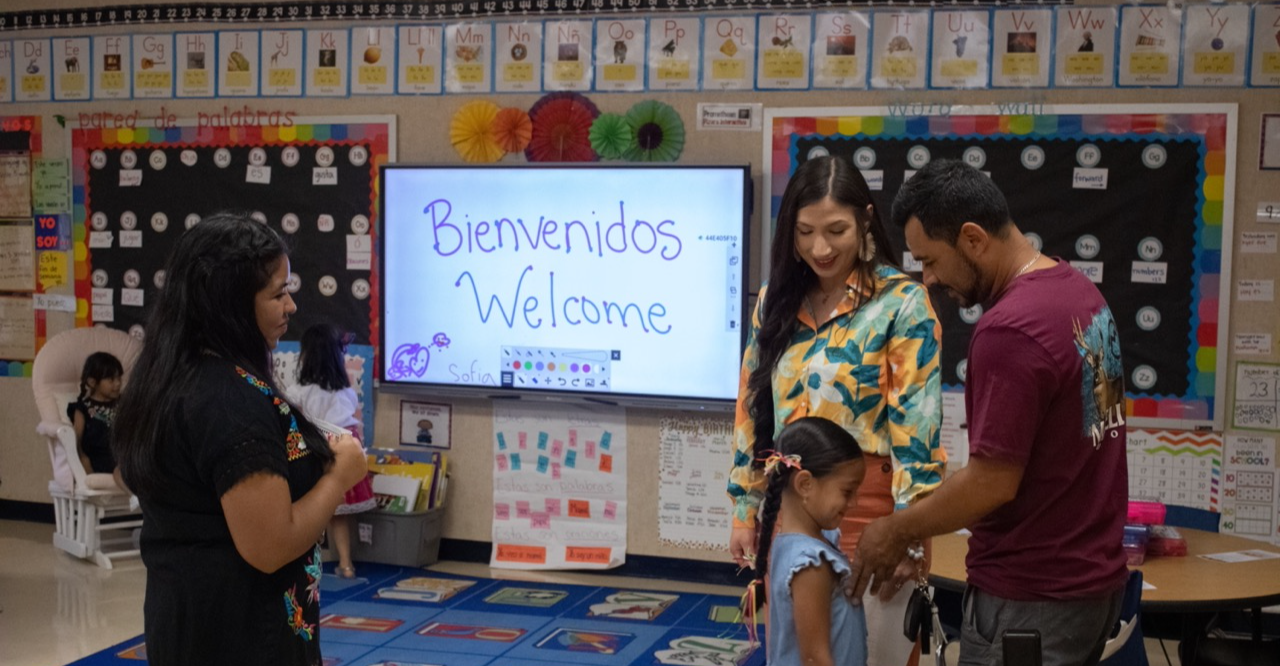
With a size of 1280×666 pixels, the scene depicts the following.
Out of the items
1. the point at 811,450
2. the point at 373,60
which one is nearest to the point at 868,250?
the point at 811,450

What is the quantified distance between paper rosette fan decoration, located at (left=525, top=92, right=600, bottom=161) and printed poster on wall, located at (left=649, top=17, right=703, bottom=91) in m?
0.32

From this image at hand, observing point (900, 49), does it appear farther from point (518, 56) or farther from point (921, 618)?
point (921, 618)

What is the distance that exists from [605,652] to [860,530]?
7.36 ft

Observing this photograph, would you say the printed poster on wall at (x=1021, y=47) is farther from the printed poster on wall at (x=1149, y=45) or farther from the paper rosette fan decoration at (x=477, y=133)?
the paper rosette fan decoration at (x=477, y=133)

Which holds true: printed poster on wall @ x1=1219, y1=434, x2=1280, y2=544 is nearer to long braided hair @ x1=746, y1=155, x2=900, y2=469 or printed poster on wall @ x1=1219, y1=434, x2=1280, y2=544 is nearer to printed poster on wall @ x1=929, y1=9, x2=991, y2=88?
printed poster on wall @ x1=929, y1=9, x2=991, y2=88

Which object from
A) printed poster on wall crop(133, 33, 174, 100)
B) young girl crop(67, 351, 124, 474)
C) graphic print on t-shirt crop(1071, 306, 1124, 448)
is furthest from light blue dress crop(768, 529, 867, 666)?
printed poster on wall crop(133, 33, 174, 100)

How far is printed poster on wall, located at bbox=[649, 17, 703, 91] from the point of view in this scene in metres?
5.19

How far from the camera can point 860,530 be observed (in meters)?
2.21

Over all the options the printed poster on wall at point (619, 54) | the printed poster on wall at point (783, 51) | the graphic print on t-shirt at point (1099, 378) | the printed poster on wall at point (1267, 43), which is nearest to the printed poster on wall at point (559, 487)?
the printed poster on wall at point (619, 54)

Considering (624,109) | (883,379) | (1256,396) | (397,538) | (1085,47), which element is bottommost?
(397,538)

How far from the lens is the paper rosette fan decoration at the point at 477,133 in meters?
5.40

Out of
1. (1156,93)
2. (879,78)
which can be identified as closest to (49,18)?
(879,78)

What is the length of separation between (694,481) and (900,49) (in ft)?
6.46

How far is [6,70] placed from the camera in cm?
631
